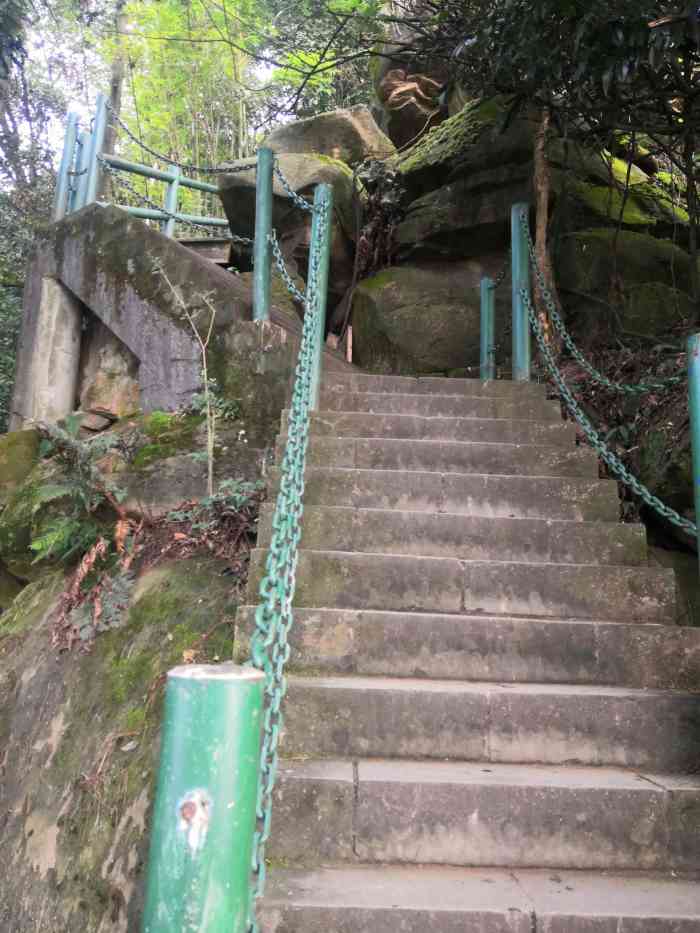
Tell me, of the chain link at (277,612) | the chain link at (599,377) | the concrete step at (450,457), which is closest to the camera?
the chain link at (277,612)

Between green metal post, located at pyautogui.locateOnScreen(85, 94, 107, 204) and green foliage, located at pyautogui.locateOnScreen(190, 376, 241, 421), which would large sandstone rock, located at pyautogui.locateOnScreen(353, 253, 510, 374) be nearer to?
green foliage, located at pyautogui.locateOnScreen(190, 376, 241, 421)

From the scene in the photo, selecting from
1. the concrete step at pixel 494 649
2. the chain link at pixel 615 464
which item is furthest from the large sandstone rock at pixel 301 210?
the concrete step at pixel 494 649

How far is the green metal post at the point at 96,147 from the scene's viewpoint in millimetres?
6844

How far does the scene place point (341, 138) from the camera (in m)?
9.60

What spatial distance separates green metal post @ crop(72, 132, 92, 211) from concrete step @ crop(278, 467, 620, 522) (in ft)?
16.9

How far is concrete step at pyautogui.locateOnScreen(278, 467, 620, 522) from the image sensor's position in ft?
11.3

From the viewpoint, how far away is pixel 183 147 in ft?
52.1

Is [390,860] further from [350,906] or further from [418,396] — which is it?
[418,396]

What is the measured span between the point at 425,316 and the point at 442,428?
3352 millimetres

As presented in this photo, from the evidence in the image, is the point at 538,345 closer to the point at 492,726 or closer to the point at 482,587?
the point at 482,587

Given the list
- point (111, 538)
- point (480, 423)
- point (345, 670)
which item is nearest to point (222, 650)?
point (345, 670)

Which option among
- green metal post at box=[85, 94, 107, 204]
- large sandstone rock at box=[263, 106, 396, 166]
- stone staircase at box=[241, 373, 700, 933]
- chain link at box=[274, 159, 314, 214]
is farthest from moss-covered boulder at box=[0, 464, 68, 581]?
large sandstone rock at box=[263, 106, 396, 166]

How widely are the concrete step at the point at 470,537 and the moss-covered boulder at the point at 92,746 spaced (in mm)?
616

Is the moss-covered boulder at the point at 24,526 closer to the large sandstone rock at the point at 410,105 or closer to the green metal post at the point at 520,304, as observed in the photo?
the green metal post at the point at 520,304
